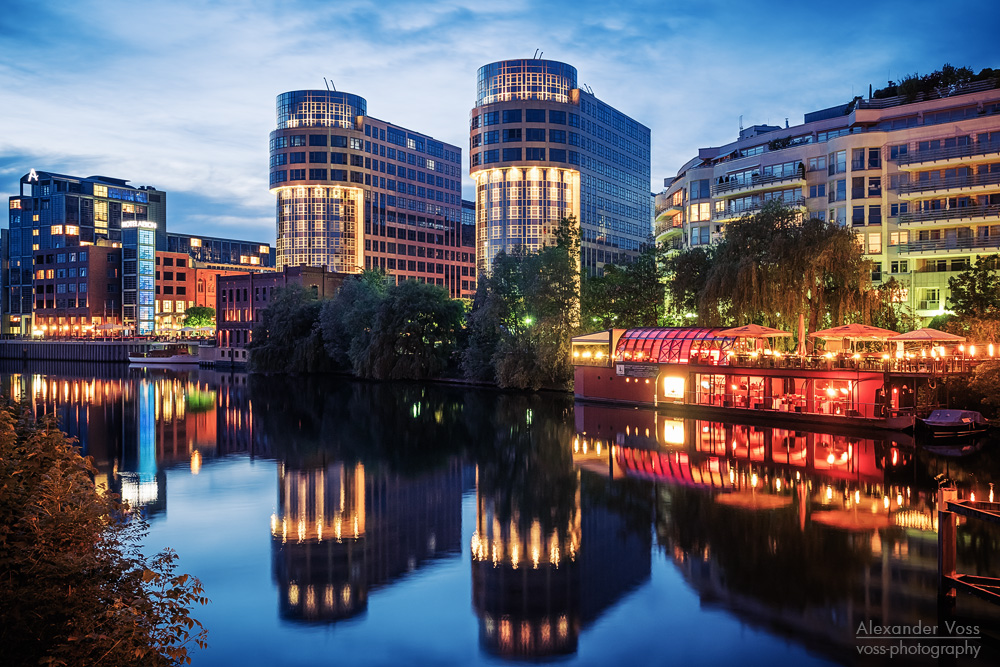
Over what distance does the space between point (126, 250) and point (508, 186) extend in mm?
88473

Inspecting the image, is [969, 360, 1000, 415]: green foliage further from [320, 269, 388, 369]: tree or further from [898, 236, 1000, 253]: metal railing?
[320, 269, 388, 369]: tree

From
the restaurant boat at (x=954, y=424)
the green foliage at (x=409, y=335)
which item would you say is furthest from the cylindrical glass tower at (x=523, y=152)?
the restaurant boat at (x=954, y=424)

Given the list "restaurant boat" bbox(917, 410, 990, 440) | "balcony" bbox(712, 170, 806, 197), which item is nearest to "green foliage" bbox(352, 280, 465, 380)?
"balcony" bbox(712, 170, 806, 197)

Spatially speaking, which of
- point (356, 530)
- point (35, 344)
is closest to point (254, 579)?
point (356, 530)

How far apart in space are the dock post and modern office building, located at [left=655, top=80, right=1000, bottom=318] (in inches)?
2173

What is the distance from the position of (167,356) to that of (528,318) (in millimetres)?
85379

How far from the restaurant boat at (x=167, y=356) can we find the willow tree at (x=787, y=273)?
10607 cm

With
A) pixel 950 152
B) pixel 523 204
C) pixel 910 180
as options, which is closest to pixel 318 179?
pixel 523 204

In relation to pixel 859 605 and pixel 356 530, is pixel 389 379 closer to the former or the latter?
pixel 356 530

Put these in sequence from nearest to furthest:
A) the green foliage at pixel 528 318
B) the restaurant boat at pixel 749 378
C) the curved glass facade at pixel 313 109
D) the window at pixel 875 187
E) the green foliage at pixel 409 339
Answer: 1. the restaurant boat at pixel 749 378
2. the window at pixel 875 187
3. the green foliage at pixel 528 318
4. the green foliage at pixel 409 339
5. the curved glass facade at pixel 313 109

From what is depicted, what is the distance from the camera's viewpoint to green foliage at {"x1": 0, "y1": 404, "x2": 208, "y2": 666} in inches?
416

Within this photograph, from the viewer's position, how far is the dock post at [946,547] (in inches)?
701

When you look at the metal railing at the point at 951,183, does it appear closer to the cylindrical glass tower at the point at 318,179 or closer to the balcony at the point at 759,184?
the balcony at the point at 759,184

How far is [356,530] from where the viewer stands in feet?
85.6
